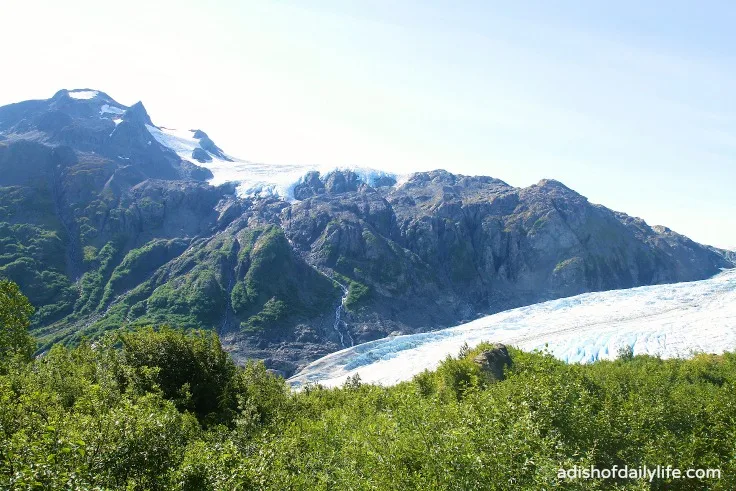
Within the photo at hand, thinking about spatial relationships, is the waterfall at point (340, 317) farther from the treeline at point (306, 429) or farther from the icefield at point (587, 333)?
the treeline at point (306, 429)

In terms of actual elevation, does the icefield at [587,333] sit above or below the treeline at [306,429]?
below

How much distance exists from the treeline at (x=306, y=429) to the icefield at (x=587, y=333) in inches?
2278

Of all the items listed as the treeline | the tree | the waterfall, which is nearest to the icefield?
the waterfall

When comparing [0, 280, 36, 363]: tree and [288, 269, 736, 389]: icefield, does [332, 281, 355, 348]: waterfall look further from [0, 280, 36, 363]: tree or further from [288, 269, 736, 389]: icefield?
[0, 280, 36, 363]: tree

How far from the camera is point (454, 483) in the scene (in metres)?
14.4

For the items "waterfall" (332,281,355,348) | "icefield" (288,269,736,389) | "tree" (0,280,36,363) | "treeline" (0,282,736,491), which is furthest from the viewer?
"waterfall" (332,281,355,348)

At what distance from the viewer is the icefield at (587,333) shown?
96.9 m

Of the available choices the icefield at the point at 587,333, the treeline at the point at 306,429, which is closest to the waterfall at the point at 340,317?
the icefield at the point at 587,333

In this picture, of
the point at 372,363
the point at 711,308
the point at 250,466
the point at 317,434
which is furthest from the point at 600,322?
the point at 250,466

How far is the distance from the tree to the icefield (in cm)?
5972

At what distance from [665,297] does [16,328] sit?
489 feet

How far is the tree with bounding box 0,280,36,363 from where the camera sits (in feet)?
139

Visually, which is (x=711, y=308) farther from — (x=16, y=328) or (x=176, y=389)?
(x=16, y=328)

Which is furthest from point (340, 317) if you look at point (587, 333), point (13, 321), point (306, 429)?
point (306, 429)
